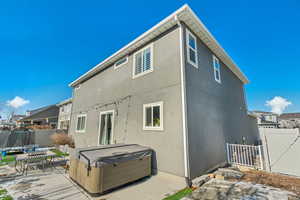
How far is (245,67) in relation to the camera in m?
12.7

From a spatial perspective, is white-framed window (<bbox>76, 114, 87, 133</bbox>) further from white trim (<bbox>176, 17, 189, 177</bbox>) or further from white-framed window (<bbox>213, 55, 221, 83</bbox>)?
white-framed window (<bbox>213, 55, 221, 83</bbox>)

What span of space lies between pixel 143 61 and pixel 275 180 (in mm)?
6730

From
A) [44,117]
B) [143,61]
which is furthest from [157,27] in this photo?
[44,117]

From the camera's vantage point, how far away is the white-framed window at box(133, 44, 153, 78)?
6.18 meters

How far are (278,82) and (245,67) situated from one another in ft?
31.1

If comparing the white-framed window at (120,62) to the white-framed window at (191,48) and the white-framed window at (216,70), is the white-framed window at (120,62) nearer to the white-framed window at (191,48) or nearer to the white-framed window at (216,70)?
the white-framed window at (191,48)

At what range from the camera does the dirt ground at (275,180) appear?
347cm

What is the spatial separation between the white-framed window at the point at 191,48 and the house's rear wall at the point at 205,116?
0.32m

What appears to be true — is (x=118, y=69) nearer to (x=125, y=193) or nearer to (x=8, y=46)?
(x=125, y=193)

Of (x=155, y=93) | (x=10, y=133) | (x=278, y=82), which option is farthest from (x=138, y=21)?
(x=278, y=82)

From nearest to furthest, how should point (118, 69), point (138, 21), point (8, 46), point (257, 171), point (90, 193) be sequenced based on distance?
point (90, 193), point (257, 171), point (118, 69), point (138, 21), point (8, 46)

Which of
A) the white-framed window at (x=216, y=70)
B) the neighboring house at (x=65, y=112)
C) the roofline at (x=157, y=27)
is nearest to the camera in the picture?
the roofline at (x=157, y=27)

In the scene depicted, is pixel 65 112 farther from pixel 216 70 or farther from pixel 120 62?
pixel 216 70

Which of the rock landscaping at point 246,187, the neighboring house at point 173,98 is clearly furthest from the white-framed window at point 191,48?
the rock landscaping at point 246,187
